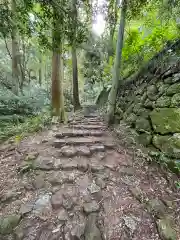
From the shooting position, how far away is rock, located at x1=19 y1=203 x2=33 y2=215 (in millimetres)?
1547

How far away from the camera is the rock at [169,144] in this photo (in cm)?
208

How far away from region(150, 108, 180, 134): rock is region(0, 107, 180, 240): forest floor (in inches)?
25.8

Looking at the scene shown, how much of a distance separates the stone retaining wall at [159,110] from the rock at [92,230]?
1.48 metres

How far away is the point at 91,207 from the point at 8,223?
89 cm

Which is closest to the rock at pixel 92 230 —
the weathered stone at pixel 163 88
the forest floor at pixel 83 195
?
the forest floor at pixel 83 195

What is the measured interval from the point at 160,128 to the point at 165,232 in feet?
4.99

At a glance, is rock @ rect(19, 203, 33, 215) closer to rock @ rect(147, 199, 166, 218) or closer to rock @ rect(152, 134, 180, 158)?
rock @ rect(147, 199, 166, 218)

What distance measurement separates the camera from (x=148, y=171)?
7.61 feet

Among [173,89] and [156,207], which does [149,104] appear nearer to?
[173,89]

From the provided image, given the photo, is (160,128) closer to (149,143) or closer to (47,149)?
(149,143)

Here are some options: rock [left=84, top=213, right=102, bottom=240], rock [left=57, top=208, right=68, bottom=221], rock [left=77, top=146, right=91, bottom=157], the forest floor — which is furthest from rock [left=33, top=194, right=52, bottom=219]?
rock [left=77, top=146, right=91, bottom=157]

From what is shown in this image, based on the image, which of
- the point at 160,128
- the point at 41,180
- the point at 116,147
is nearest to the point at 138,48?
the point at 160,128

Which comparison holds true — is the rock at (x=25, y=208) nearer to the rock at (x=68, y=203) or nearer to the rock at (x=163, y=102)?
the rock at (x=68, y=203)

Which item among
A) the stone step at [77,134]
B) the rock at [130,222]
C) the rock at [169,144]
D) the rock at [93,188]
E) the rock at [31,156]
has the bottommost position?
the rock at [130,222]
